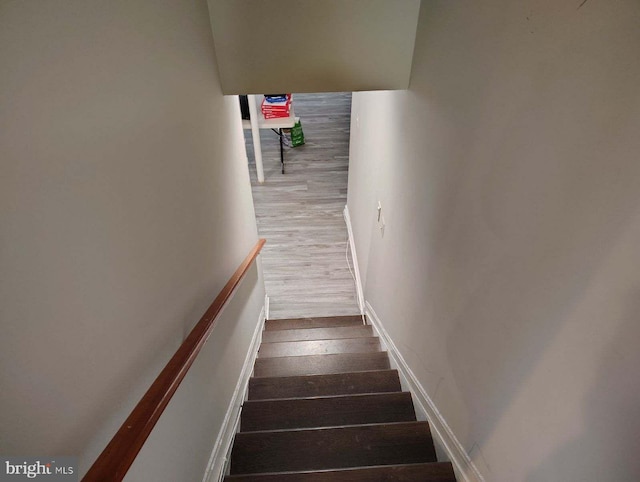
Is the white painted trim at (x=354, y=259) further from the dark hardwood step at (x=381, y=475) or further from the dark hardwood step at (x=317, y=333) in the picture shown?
the dark hardwood step at (x=381, y=475)

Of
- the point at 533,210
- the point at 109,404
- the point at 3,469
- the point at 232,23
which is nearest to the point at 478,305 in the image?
the point at 533,210

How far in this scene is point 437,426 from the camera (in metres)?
1.84

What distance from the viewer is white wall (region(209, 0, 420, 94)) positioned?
71.9 inches

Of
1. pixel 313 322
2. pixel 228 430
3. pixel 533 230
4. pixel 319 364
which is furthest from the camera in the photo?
pixel 313 322

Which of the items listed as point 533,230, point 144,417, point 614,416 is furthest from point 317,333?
point 614,416

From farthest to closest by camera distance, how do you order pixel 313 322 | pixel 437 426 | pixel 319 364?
pixel 313 322 → pixel 319 364 → pixel 437 426

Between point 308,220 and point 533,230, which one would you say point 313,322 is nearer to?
point 308,220

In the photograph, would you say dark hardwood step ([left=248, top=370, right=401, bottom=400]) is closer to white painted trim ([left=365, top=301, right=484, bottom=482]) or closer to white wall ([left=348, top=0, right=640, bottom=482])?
white painted trim ([left=365, top=301, right=484, bottom=482])

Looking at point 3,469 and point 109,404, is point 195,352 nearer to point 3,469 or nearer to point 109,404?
point 109,404

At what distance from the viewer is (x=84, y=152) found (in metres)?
0.83

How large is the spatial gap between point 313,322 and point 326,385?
4.20 feet

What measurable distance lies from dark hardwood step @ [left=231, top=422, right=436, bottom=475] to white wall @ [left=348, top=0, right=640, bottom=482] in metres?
0.29

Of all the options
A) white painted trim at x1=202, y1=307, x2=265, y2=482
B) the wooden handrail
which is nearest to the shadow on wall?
the wooden handrail

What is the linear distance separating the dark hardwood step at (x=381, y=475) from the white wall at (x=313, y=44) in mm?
1888
